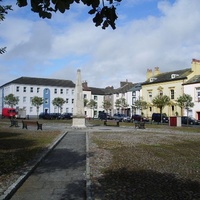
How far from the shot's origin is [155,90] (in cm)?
7012

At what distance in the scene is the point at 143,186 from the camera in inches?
302

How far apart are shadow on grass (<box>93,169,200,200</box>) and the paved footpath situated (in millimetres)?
554

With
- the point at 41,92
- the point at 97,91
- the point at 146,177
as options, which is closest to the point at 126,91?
the point at 97,91

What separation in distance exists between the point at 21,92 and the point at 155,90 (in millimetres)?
38661

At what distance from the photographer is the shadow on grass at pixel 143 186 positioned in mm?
6809

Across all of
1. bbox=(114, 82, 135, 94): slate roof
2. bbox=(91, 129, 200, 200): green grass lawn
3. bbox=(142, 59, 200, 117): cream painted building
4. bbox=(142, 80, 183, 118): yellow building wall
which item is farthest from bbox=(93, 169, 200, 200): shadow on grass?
bbox=(114, 82, 135, 94): slate roof

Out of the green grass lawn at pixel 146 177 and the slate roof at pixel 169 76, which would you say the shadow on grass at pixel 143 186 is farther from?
the slate roof at pixel 169 76

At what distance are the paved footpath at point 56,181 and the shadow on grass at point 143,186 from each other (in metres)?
0.55

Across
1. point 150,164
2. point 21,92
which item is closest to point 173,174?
point 150,164

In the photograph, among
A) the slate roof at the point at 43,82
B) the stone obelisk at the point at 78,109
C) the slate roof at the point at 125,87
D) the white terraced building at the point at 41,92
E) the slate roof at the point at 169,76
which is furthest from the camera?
the slate roof at the point at 43,82

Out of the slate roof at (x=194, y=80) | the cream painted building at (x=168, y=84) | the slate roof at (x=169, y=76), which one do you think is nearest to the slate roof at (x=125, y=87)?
the cream painted building at (x=168, y=84)

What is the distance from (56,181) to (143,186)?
8.00ft

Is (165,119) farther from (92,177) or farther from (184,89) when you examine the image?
(92,177)

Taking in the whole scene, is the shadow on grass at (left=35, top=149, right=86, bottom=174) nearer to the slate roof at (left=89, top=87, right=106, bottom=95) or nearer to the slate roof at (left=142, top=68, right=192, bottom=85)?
the slate roof at (left=142, top=68, right=192, bottom=85)
